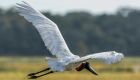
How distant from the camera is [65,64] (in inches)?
569

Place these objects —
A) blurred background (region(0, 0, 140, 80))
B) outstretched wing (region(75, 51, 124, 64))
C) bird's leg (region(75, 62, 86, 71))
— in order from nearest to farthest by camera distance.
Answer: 1. outstretched wing (region(75, 51, 124, 64))
2. bird's leg (region(75, 62, 86, 71))
3. blurred background (region(0, 0, 140, 80))

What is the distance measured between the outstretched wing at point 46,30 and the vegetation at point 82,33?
50.1 meters

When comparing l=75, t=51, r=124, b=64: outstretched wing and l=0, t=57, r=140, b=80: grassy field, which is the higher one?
l=0, t=57, r=140, b=80: grassy field

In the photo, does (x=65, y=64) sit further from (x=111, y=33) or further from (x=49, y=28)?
(x=111, y=33)

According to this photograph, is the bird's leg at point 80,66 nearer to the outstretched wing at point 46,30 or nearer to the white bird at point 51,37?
the white bird at point 51,37

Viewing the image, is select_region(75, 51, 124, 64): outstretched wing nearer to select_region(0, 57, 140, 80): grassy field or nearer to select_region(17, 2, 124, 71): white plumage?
select_region(17, 2, 124, 71): white plumage

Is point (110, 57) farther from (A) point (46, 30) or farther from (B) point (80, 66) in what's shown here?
(A) point (46, 30)

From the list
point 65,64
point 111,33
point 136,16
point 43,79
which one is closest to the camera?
point 65,64

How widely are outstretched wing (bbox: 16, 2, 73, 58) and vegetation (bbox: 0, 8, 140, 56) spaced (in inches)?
1974

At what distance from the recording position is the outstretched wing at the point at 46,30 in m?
15.3

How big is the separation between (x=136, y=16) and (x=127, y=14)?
3.36 ft

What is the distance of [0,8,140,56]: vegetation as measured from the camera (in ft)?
237

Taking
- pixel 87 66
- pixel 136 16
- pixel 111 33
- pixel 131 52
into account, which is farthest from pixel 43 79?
pixel 136 16

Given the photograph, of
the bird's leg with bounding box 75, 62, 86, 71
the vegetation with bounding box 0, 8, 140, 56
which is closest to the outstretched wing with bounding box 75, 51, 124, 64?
the bird's leg with bounding box 75, 62, 86, 71
